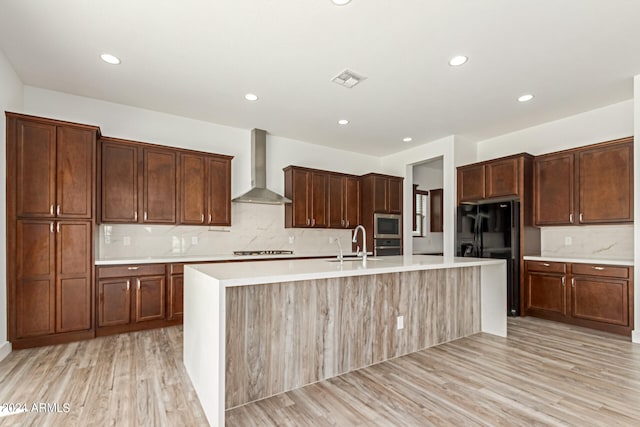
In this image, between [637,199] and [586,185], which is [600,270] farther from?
[586,185]

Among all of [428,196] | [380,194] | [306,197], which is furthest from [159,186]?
[428,196]

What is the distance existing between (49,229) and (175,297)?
1470 millimetres

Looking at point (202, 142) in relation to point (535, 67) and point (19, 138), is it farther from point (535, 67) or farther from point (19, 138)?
point (535, 67)

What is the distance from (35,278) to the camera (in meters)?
3.17

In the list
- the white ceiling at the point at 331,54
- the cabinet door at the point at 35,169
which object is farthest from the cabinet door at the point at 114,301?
the white ceiling at the point at 331,54

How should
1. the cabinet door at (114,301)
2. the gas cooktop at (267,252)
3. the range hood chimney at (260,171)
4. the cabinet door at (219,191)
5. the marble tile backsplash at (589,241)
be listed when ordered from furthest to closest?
the range hood chimney at (260,171) < the gas cooktop at (267,252) < the cabinet door at (219,191) < the marble tile backsplash at (589,241) < the cabinet door at (114,301)

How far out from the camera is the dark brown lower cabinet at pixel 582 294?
3570 mm

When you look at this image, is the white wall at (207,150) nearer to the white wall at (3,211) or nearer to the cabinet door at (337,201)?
the cabinet door at (337,201)

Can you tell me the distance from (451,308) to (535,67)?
2.55 m

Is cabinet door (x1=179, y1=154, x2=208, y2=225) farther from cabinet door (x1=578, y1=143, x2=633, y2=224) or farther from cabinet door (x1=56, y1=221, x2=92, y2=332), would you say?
cabinet door (x1=578, y1=143, x2=633, y2=224)

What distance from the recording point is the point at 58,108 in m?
3.78

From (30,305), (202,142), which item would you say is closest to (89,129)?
(202,142)

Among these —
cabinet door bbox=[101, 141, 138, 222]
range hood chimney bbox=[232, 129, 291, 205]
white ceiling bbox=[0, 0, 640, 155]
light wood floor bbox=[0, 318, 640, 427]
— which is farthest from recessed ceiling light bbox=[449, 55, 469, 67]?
cabinet door bbox=[101, 141, 138, 222]

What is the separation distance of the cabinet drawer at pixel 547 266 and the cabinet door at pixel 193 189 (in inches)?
180
